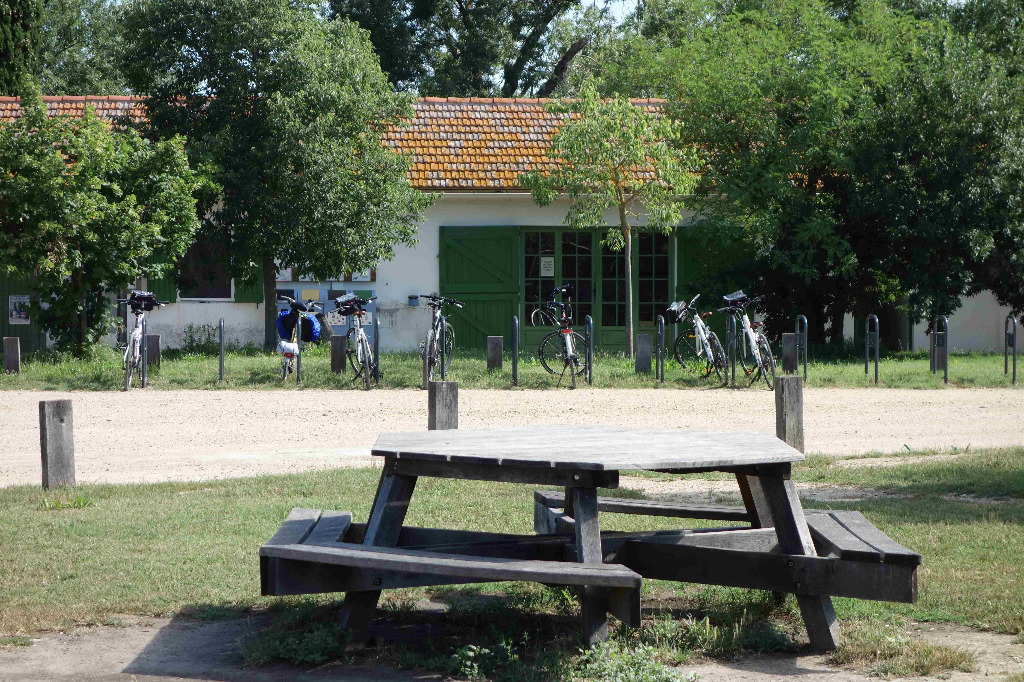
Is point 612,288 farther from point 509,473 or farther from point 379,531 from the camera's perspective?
point 509,473

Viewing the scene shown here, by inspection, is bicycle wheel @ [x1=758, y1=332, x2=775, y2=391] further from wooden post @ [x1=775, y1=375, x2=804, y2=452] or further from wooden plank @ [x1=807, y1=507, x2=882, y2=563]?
wooden plank @ [x1=807, y1=507, x2=882, y2=563]

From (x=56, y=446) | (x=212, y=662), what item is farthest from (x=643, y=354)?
(x=212, y=662)

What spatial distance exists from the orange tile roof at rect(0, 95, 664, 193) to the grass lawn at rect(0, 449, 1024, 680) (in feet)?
50.6

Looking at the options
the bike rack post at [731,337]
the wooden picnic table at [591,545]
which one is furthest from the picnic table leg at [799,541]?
the bike rack post at [731,337]

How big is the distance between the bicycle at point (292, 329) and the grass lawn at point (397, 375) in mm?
239

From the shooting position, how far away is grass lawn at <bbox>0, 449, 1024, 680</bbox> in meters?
4.34

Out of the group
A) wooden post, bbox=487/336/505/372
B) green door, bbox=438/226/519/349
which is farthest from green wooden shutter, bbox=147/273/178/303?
wooden post, bbox=487/336/505/372

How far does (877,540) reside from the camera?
4535 millimetres

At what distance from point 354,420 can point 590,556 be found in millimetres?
8546

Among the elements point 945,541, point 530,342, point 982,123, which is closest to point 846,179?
point 982,123

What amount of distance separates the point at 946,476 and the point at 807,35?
15.7 meters

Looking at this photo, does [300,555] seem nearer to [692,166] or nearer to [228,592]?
[228,592]

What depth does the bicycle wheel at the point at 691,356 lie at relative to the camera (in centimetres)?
1744

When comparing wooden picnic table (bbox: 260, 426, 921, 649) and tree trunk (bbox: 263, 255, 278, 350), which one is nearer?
wooden picnic table (bbox: 260, 426, 921, 649)
